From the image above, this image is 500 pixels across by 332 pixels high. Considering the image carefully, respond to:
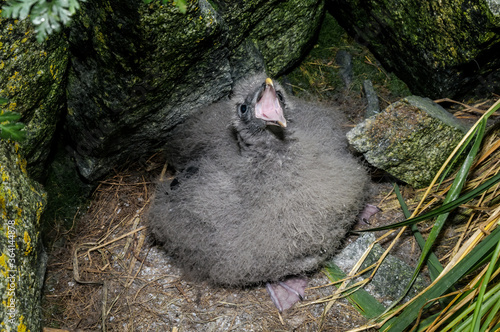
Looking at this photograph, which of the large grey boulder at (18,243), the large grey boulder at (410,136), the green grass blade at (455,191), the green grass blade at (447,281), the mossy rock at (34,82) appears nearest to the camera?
the large grey boulder at (18,243)

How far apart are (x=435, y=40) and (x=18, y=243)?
2.39m

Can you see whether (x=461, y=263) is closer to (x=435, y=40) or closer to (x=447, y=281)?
(x=447, y=281)

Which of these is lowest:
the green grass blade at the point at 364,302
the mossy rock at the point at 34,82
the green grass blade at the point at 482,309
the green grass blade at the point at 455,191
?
the green grass blade at the point at 364,302

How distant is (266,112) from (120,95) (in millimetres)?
809

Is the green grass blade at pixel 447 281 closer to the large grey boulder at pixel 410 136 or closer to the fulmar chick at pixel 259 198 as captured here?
the fulmar chick at pixel 259 198

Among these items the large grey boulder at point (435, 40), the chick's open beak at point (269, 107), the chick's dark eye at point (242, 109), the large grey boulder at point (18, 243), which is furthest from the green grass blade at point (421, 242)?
the large grey boulder at point (18, 243)

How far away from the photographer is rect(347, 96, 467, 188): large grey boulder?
2484 mm

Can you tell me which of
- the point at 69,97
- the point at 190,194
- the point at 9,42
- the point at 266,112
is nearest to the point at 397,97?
the point at 266,112

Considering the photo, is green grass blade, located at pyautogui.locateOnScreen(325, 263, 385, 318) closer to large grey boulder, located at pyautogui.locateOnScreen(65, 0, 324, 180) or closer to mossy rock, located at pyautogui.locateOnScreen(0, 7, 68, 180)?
large grey boulder, located at pyautogui.locateOnScreen(65, 0, 324, 180)

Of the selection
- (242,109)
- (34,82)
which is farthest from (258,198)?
(34,82)

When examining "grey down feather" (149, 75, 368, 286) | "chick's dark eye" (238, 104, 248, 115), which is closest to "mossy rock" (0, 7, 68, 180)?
"grey down feather" (149, 75, 368, 286)

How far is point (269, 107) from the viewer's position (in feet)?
7.42

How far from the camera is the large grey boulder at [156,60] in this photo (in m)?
2.17

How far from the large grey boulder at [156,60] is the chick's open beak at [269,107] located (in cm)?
46
